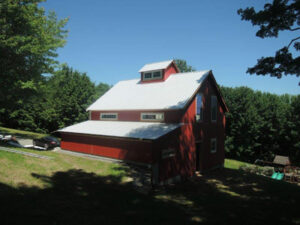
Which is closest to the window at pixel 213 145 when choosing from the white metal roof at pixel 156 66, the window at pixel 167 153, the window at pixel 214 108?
the window at pixel 214 108

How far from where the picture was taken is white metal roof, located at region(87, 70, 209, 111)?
62.9 ft

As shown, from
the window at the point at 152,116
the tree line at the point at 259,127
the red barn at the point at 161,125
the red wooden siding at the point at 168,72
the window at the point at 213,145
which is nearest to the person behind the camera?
the red barn at the point at 161,125

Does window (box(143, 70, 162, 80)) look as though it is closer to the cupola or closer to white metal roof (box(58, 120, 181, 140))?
the cupola

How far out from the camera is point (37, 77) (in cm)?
2245

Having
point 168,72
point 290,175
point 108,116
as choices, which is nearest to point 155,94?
point 168,72

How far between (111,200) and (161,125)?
917 centimetres

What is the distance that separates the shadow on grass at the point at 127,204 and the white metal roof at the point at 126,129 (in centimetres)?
421

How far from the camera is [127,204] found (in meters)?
9.75

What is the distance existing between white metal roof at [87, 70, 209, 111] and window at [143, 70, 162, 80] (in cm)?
82

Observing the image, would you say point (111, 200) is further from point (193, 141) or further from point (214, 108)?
point (214, 108)

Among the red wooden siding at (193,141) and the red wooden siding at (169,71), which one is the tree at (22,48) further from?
the red wooden siding at (193,141)

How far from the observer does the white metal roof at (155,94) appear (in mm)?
19178

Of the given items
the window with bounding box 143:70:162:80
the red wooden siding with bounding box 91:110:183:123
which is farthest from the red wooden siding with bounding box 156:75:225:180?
the window with bounding box 143:70:162:80

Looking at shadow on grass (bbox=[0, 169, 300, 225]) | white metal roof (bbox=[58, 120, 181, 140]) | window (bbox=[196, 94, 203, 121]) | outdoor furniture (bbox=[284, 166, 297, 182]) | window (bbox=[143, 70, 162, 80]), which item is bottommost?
outdoor furniture (bbox=[284, 166, 297, 182])
